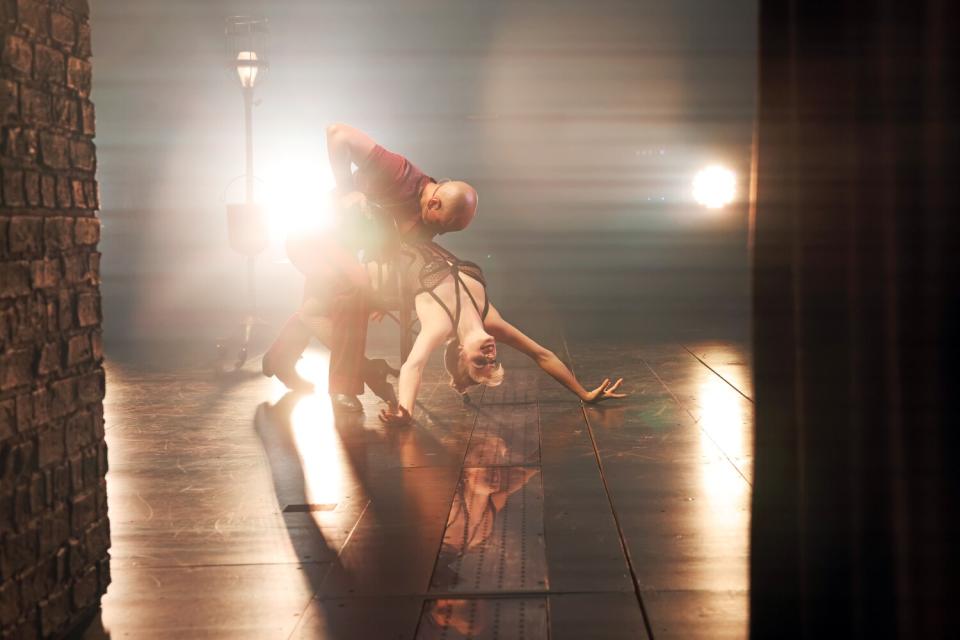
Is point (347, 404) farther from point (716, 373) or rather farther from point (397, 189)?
point (716, 373)

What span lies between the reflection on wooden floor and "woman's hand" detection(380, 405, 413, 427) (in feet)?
0.19

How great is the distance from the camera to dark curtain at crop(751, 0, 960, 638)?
179 cm

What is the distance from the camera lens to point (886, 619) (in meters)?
1.87

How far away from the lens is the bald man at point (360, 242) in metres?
6.07

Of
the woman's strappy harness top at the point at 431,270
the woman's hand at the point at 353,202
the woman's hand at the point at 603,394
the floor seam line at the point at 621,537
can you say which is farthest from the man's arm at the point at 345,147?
the woman's hand at the point at 603,394

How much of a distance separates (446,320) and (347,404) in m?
1.00

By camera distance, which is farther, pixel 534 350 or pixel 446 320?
pixel 534 350

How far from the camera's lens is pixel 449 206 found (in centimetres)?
611

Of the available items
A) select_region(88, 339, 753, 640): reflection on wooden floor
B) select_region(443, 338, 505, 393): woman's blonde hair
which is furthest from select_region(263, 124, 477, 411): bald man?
select_region(443, 338, 505, 393): woman's blonde hair

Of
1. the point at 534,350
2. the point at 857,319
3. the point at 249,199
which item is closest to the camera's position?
the point at 857,319

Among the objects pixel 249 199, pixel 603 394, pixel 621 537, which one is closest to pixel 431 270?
pixel 603 394

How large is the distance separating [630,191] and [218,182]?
5.93 meters

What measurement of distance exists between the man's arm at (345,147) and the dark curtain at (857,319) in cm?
414

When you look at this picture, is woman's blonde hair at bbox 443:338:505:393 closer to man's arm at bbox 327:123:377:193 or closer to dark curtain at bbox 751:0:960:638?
man's arm at bbox 327:123:377:193
